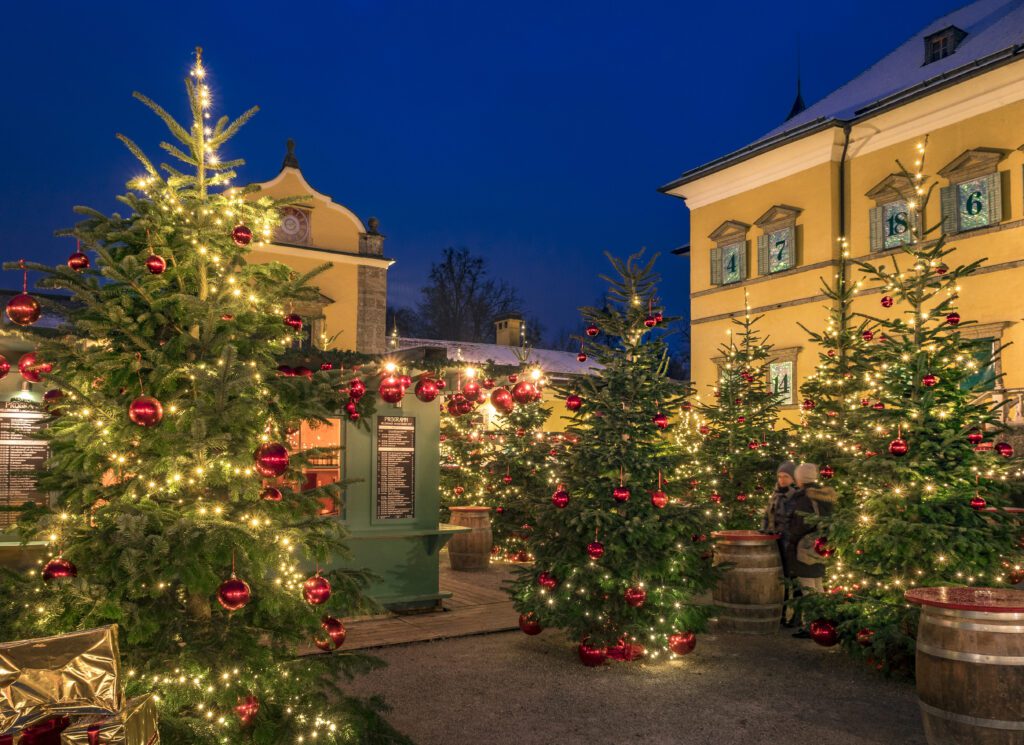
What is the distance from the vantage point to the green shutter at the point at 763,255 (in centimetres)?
2422

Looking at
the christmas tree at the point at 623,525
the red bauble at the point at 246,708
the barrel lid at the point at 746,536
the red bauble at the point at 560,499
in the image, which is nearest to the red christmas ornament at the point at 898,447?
the barrel lid at the point at 746,536

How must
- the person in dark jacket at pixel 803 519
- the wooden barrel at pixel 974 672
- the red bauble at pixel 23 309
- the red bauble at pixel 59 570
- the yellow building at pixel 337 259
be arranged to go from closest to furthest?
1. the red bauble at pixel 59 570
2. the wooden barrel at pixel 974 672
3. the red bauble at pixel 23 309
4. the person in dark jacket at pixel 803 519
5. the yellow building at pixel 337 259

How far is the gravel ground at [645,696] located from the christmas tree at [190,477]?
4.52 ft

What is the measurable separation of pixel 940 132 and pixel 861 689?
17489 millimetres

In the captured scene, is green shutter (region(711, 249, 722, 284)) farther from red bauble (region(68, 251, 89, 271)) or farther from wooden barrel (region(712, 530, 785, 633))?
red bauble (region(68, 251, 89, 271))

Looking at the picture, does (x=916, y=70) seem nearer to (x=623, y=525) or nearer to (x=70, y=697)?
(x=623, y=525)

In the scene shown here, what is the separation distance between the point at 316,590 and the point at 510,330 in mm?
30983

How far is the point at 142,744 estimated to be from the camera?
3.37 m

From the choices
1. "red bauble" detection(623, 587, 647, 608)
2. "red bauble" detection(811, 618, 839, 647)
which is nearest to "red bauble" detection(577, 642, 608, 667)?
"red bauble" detection(623, 587, 647, 608)

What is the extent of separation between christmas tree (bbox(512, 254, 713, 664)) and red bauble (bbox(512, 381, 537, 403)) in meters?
0.64

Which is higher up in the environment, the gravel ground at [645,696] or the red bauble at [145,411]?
the red bauble at [145,411]

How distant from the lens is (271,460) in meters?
4.38

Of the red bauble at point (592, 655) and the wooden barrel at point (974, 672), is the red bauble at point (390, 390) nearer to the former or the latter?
the red bauble at point (592, 655)

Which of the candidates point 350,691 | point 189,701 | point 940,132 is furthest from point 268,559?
point 940,132
